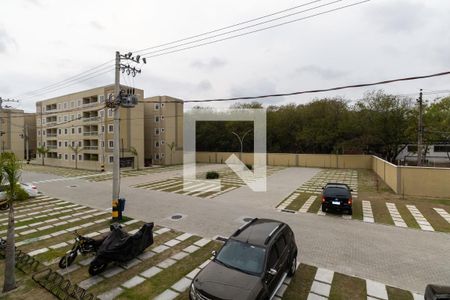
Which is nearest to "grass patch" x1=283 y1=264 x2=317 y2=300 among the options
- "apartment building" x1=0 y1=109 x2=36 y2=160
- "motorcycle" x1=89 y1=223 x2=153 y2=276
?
"motorcycle" x1=89 y1=223 x2=153 y2=276

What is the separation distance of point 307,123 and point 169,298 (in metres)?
40.9

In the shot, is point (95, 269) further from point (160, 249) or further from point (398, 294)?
→ point (398, 294)

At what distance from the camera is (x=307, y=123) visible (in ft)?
142

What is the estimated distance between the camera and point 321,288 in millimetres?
6504

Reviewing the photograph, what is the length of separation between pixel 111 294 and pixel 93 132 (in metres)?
35.9

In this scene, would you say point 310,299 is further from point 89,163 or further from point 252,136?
point 252,136

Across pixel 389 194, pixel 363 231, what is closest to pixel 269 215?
pixel 363 231

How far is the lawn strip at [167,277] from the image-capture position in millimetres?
6230

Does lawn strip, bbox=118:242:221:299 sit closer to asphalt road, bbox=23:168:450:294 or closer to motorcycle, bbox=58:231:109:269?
asphalt road, bbox=23:168:450:294

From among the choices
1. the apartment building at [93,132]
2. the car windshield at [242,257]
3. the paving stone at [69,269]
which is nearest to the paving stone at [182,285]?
the car windshield at [242,257]

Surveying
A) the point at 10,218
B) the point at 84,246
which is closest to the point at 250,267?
the point at 84,246

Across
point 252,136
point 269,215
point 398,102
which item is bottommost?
point 269,215

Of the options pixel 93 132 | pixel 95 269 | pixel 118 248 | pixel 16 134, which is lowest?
pixel 95 269

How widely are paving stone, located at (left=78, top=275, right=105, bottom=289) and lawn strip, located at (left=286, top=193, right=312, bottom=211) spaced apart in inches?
411
